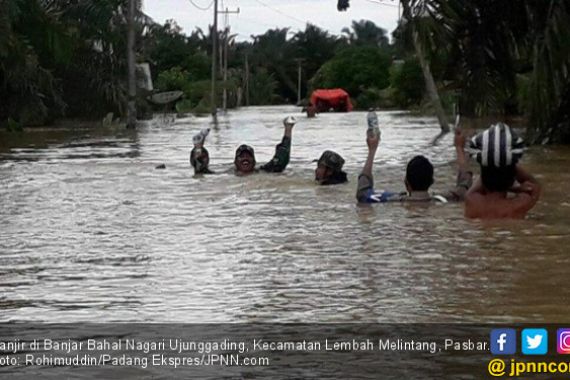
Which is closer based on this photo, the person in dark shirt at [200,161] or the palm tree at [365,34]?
the person in dark shirt at [200,161]

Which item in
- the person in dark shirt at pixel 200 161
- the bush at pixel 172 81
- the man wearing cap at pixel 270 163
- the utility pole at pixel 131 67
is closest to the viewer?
the man wearing cap at pixel 270 163

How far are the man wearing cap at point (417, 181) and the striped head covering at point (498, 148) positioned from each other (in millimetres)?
1790

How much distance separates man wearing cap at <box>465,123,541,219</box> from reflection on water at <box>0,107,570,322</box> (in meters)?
0.21

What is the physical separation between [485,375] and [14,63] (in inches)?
1223

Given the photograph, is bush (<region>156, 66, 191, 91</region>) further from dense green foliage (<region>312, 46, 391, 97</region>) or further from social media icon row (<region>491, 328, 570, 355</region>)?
social media icon row (<region>491, 328, 570, 355</region>)

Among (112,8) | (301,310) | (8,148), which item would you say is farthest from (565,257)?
(112,8)

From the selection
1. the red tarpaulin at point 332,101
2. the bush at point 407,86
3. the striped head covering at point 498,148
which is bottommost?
the red tarpaulin at point 332,101

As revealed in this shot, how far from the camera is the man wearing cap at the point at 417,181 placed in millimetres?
12703

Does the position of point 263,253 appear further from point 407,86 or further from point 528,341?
point 407,86

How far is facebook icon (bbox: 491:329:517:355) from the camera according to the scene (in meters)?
5.93

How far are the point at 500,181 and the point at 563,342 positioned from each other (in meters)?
5.03

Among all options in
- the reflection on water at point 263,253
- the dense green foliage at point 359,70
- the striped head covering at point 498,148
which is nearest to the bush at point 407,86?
the dense green foliage at point 359,70

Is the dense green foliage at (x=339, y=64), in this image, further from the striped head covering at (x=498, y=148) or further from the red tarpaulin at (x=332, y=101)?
the striped head covering at (x=498, y=148)

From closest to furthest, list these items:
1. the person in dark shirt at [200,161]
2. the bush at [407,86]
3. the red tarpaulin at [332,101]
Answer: the person in dark shirt at [200,161]
the bush at [407,86]
the red tarpaulin at [332,101]
